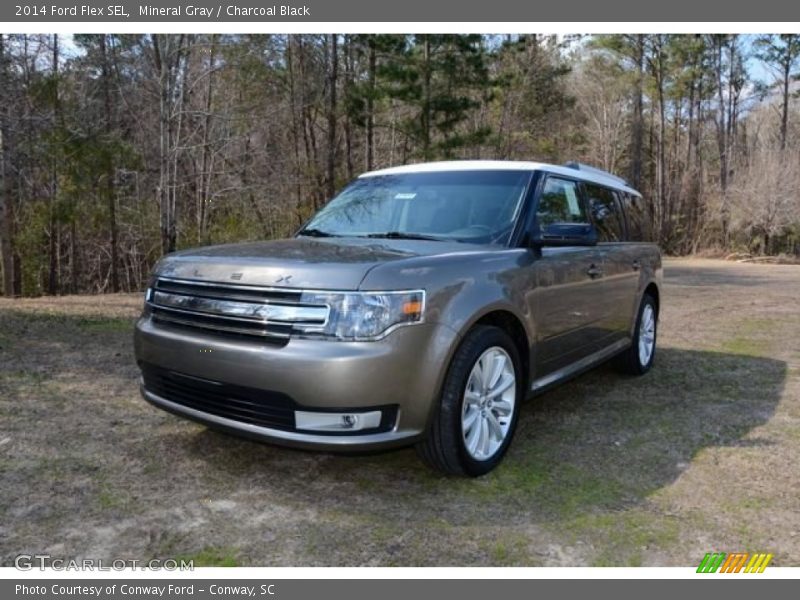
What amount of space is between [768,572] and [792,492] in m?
0.94

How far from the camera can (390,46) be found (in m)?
18.7

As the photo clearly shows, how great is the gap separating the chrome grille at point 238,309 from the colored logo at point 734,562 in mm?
1984

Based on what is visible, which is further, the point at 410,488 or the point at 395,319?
the point at 410,488

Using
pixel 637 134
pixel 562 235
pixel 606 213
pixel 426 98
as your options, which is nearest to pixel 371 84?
pixel 426 98

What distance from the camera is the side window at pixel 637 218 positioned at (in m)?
5.98

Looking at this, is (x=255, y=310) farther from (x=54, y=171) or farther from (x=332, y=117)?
(x=332, y=117)

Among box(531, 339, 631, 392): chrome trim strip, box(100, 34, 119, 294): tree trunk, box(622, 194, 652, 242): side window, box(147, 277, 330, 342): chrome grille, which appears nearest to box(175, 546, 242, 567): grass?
box(147, 277, 330, 342): chrome grille

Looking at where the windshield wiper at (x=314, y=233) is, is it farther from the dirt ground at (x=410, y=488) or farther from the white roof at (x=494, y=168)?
the dirt ground at (x=410, y=488)

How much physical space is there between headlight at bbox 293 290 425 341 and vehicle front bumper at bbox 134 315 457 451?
39 mm

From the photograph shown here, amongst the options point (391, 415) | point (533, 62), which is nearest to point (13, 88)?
point (391, 415)

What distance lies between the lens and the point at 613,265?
5195 millimetres

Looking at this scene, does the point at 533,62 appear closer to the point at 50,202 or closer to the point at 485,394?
the point at 50,202

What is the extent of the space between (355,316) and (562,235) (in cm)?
160

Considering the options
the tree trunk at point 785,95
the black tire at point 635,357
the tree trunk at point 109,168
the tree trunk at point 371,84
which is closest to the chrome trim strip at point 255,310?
the black tire at point 635,357
